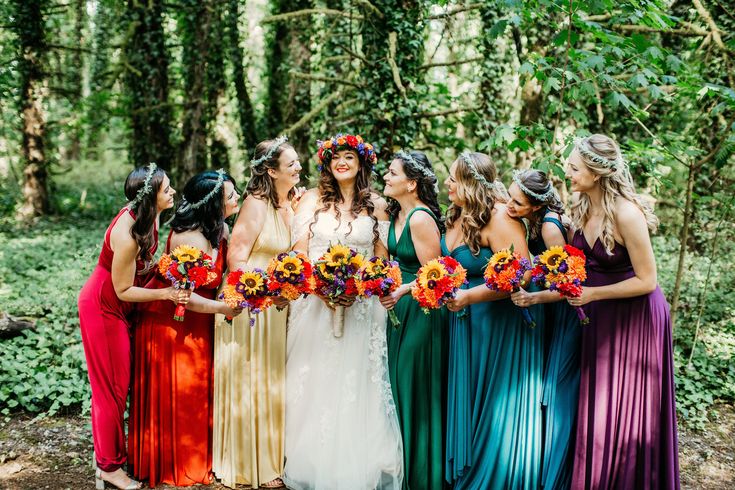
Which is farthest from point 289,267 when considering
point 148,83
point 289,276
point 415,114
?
point 148,83

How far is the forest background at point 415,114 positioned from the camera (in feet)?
19.5

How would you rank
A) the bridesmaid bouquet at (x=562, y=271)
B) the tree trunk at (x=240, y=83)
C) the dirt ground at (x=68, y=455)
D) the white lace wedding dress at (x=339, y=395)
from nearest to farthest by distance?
the bridesmaid bouquet at (x=562, y=271) → the white lace wedding dress at (x=339, y=395) → the dirt ground at (x=68, y=455) → the tree trunk at (x=240, y=83)

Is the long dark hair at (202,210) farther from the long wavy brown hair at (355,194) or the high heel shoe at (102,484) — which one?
the high heel shoe at (102,484)

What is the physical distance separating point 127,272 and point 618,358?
3589 mm

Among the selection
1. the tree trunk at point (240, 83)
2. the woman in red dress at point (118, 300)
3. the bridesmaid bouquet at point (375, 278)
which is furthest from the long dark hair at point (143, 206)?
the tree trunk at point (240, 83)

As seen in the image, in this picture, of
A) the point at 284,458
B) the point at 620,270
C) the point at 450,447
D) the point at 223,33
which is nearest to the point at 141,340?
the point at 284,458

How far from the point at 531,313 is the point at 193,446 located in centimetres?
291

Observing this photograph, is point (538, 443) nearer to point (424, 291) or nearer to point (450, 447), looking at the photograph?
point (450, 447)

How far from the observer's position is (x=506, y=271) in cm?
396

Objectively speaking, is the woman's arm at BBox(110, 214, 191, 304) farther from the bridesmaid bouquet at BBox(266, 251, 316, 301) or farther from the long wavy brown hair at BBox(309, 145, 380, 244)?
the long wavy brown hair at BBox(309, 145, 380, 244)

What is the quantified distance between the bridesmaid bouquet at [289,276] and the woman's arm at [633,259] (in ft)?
6.05

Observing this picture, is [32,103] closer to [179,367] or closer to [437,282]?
[179,367]

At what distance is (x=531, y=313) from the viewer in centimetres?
450

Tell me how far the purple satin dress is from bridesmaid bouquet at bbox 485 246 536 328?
22.6 inches
